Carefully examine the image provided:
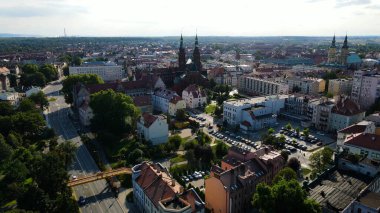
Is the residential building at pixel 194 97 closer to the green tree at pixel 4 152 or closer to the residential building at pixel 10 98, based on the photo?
the residential building at pixel 10 98

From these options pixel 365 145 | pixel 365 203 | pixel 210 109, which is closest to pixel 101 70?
pixel 210 109

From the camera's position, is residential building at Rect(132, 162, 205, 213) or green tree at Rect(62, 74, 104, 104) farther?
green tree at Rect(62, 74, 104, 104)

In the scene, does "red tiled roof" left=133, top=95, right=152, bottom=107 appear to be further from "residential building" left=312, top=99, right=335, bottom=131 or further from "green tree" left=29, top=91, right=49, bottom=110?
"residential building" left=312, top=99, right=335, bottom=131

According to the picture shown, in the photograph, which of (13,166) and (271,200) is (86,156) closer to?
(13,166)

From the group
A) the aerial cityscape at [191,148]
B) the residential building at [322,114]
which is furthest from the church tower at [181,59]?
the residential building at [322,114]

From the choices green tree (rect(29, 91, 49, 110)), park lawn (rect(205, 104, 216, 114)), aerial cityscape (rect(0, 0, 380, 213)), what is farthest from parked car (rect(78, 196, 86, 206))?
park lawn (rect(205, 104, 216, 114))

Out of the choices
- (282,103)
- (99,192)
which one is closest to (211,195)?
(99,192)
